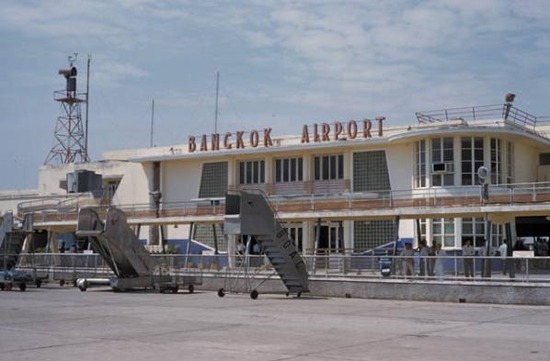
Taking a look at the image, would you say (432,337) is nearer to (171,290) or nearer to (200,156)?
(171,290)

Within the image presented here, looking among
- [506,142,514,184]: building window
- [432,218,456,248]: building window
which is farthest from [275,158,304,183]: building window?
[506,142,514,184]: building window

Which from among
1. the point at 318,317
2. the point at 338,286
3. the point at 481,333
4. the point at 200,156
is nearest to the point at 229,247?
the point at 200,156

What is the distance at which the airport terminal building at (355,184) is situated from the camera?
129 ft

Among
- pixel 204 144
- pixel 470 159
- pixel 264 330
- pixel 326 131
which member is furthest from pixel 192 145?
pixel 264 330

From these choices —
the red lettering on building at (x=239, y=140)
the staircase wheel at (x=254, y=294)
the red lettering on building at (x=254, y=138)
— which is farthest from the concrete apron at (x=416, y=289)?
the red lettering on building at (x=239, y=140)

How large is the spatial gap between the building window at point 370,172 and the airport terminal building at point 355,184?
6cm

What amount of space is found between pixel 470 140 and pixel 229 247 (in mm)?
15886

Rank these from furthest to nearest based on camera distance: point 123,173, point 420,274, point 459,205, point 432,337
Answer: point 123,173 < point 459,205 < point 420,274 < point 432,337

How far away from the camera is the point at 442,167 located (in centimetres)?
4281

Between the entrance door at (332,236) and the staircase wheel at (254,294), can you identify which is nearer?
the staircase wheel at (254,294)

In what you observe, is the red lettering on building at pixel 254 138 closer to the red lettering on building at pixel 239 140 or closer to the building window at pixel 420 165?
the red lettering on building at pixel 239 140

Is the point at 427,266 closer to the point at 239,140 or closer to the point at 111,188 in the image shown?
the point at 239,140

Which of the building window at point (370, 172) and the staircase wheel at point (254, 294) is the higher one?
the building window at point (370, 172)

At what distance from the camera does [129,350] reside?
1468 cm
